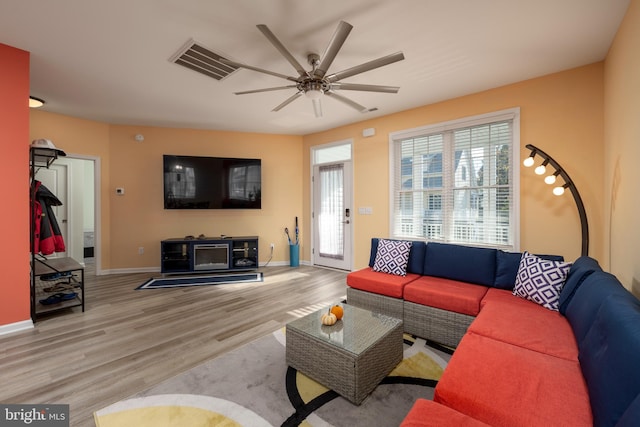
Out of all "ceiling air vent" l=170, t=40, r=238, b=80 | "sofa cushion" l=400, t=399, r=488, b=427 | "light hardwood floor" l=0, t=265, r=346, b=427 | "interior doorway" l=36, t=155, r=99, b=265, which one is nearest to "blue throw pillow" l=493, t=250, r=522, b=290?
"light hardwood floor" l=0, t=265, r=346, b=427

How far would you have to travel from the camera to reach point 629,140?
2.11 m

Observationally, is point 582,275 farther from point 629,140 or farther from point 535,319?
point 629,140

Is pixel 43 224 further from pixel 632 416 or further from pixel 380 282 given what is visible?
pixel 632 416

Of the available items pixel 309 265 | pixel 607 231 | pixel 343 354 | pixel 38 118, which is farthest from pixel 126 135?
pixel 607 231

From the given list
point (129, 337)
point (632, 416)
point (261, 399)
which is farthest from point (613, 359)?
point (129, 337)

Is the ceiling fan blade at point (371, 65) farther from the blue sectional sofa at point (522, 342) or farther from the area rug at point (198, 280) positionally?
the area rug at point (198, 280)

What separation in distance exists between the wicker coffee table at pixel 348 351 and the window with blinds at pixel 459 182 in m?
2.30

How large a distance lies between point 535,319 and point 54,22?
4.54 meters

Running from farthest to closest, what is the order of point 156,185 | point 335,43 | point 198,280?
point 156,185
point 198,280
point 335,43

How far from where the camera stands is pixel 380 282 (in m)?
2.97

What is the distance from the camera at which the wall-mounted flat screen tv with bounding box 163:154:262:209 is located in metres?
5.18

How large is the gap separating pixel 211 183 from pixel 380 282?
395 centimetres

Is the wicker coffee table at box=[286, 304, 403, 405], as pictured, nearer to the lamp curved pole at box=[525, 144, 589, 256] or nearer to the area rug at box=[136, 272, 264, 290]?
the lamp curved pole at box=[525, 144, 589, 256]

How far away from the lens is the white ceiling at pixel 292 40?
2133 mm
